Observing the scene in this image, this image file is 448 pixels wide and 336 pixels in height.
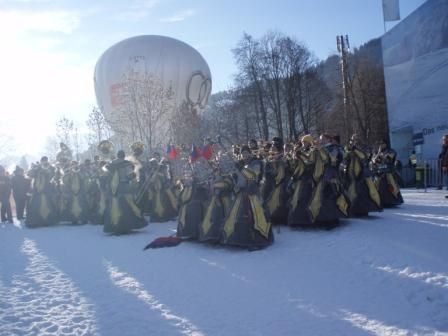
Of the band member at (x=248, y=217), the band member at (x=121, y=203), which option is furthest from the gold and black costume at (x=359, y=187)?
the band member at (x=121, y=203)

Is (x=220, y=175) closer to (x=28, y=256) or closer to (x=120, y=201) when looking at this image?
(x=120, y=201)

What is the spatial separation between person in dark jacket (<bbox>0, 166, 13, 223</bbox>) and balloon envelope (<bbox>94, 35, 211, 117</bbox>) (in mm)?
15545

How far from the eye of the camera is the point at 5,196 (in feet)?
48.9

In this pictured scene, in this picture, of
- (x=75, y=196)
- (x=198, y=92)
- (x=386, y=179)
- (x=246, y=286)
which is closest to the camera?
(x=246, y=286)

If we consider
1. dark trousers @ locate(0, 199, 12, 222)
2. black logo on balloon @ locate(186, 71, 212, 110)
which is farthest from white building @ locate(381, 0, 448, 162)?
dark trousers @ locate(0, 199, 12, 222)

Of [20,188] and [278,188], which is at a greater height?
[20,188]

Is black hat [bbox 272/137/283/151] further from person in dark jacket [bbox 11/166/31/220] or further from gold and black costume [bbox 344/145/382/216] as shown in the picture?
person in dark jacket [bbox 11/166/31/220]

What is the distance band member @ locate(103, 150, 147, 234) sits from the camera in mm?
10016

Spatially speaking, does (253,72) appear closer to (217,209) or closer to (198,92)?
(198,92)

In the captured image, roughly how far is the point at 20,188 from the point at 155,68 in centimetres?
1830

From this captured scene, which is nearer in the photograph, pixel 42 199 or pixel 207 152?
pixel 207 152

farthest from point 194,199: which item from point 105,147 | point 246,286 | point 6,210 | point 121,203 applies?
point 6,210

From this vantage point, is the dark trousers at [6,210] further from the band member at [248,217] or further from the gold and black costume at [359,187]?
the gold and black costume at [359,187]

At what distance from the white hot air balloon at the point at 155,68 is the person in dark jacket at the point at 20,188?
15.5 meters
